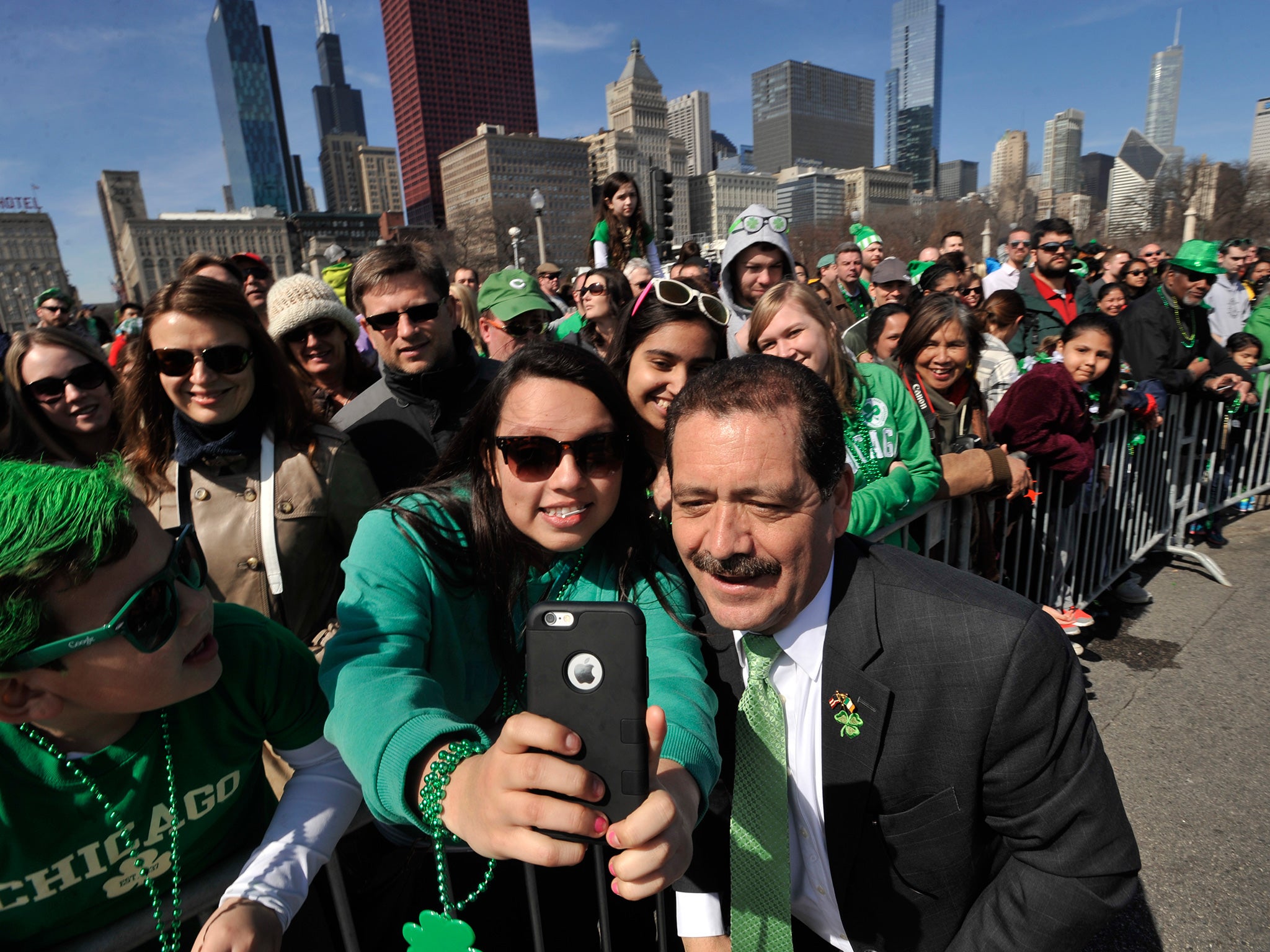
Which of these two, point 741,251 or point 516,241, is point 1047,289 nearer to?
point 741,251

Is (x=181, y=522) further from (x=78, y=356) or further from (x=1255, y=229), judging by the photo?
(x=1255, y=229)

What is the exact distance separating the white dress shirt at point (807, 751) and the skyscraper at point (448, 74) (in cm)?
16357

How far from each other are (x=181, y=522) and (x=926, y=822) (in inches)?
94.8

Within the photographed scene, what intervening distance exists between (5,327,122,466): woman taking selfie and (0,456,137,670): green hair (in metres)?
2.05

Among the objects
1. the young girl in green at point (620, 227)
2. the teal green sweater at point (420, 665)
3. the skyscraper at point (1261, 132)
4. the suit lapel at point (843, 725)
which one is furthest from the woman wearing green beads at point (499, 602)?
the skyscraper at point (1261, 132)

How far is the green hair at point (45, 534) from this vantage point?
1143 mm

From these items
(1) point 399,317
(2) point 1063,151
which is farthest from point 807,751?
(2) point 1063,151

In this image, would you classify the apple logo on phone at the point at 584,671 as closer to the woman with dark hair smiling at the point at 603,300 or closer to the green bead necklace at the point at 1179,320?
the woman with dark hair smiling at the point at 603,300

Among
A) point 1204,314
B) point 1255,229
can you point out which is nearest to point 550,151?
point 1255,229

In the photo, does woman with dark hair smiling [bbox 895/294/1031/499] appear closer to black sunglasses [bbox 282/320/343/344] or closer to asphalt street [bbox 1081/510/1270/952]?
asphalt street [bbox 1081/510/1270/952]

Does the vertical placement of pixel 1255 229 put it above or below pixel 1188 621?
above

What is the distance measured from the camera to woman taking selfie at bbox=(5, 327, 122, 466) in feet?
9.78

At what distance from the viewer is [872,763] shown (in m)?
1.65

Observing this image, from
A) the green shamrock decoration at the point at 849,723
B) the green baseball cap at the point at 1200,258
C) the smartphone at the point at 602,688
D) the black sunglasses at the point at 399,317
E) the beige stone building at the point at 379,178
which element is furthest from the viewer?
the beige stone building at the point at 379,178
